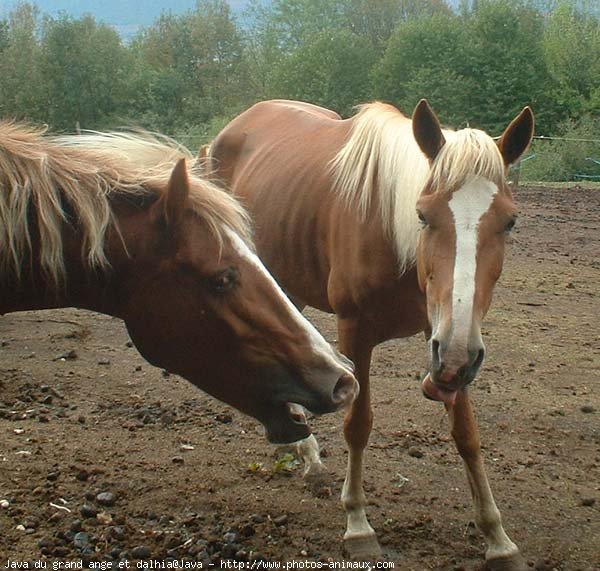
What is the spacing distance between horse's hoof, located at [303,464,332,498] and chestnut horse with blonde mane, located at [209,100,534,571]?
23 mm

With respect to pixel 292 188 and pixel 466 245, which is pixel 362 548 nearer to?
pixel 466 245

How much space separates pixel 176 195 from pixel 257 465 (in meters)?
2.19

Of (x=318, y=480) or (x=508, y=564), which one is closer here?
(x=508, y=564)

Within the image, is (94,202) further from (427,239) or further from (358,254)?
(358,254)

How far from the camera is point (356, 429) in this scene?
135 inches

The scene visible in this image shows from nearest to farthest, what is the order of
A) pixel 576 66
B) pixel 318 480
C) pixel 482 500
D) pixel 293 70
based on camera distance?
pixel 482 500 < pixel 318 480 < pixel 576 66 < pixel 293 70

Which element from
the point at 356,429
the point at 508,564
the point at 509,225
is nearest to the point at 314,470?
the point at 356,429

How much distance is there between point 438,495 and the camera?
3.63 meters

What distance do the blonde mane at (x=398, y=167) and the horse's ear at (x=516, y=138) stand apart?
0.39 ft

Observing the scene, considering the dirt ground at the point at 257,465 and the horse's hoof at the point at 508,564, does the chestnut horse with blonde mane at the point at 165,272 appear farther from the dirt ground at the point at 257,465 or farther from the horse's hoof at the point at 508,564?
the horse's hoof at the point at 508,564

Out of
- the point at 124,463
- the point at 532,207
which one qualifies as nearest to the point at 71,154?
the point at 124,463

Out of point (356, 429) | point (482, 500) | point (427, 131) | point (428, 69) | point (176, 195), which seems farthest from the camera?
point (428, 69)

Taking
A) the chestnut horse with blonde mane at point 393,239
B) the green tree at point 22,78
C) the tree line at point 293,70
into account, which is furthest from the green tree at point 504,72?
the chestnut horse with blonde mane at point 393,239

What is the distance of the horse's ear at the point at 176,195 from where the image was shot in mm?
1992
